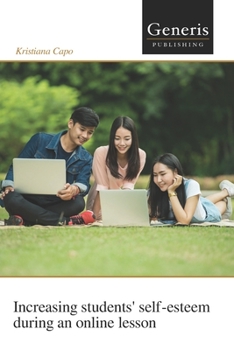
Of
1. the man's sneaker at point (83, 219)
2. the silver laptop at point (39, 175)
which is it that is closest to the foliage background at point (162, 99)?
the man's sneaker at point (83, 219)

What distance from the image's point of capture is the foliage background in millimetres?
15672

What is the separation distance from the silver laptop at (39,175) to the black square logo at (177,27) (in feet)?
4.17

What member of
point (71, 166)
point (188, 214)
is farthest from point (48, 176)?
point (188, 214)

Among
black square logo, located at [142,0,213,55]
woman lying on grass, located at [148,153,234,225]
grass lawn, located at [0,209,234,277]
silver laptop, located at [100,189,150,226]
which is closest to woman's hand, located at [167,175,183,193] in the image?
woman lying on grass, located at [148,153,234,225]

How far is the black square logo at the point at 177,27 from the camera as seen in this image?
19.5ft

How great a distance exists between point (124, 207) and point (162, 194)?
41cm

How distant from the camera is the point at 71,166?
20.7 ft

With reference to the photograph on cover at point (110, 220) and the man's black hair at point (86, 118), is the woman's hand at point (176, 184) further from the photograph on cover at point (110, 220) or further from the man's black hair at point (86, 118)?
the man's black hair at point (86, 118)

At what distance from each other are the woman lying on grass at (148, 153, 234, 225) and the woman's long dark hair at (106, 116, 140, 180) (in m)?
0.27

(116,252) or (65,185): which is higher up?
(65,185)

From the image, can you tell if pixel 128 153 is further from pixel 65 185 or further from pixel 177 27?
pixel 177 27

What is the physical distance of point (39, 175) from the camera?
606cm

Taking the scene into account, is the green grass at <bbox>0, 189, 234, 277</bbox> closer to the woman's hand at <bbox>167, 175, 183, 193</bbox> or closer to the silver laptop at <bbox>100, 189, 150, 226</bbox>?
the silver laptop at <bbox>100, 189, 150, 226</bbox>

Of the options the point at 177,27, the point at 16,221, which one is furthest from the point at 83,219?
the point at 177,27
